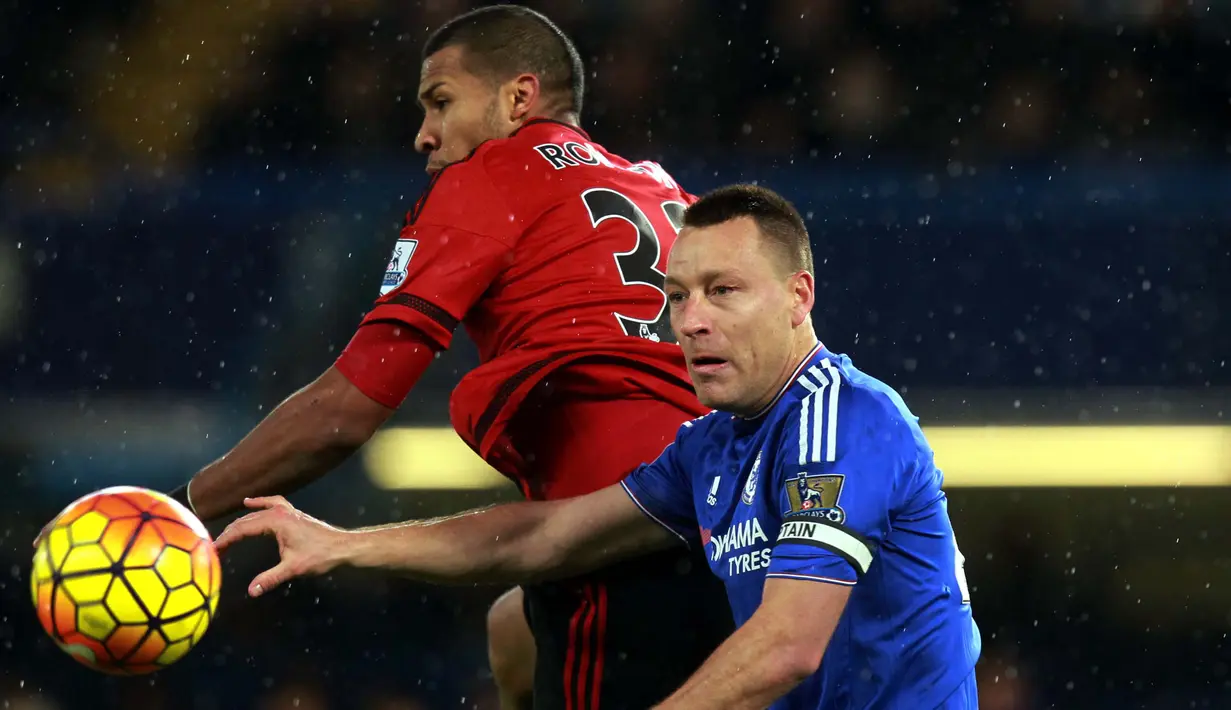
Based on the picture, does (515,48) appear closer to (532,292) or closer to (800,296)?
(532,292)

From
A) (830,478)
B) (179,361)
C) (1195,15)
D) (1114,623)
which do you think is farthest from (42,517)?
(1195,15)

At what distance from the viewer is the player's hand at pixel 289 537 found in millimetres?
3438

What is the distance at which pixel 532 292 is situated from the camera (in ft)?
13.2

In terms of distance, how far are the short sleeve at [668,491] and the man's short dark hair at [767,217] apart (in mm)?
531

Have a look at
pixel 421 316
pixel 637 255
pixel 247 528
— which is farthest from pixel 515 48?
pixel 247 528

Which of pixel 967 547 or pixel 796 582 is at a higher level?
pixel 967 547

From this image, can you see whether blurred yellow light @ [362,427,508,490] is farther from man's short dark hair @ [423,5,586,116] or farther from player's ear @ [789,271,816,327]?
player's ear @ [789,271,816,327]

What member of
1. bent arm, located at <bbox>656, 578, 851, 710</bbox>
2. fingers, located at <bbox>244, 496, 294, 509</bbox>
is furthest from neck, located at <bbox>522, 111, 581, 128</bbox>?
bent arm, located at <bbox>656, 578, 851, 710</bbox>

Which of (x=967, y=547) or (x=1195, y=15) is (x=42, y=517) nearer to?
(x=967, y=547)

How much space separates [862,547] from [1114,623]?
20.6ft

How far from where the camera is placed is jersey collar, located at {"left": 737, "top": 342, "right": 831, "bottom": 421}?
3.33 meters

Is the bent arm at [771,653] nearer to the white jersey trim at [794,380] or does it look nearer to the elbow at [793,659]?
the elbow at [793,659]

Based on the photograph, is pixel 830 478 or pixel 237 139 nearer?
pixel 830 478

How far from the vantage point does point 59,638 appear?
3.43 m
